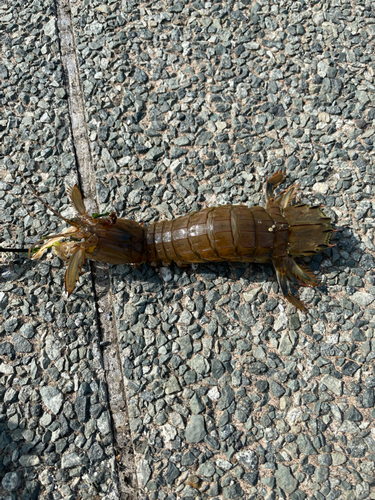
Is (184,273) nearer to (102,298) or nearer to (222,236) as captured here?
(222,236)

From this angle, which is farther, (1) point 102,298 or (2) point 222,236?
(1) point 102,298

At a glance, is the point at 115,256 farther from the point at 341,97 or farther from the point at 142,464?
the point at 341,97

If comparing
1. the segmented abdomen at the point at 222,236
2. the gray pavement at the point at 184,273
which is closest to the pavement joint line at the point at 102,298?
the gray pavement at the point at 184,273

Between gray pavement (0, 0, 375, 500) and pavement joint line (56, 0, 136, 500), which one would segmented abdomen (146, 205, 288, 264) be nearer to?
gray pavement (0, 0, 375, 500)

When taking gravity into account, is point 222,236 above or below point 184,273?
above

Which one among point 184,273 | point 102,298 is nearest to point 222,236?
point 184,273

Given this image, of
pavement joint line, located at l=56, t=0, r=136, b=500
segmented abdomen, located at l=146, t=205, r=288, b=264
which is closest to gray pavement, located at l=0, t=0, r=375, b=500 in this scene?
pavement joint line, located at l=56, t=0, r=136, b=500
